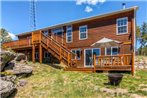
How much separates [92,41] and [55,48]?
11.5ft

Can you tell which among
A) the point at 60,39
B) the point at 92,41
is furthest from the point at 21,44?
the point at 92,41

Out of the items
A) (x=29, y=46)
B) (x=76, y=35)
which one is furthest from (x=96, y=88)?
(x=29, y=46)

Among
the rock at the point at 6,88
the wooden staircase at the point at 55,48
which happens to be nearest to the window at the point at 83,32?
the wooden staircase at the point at 55,48

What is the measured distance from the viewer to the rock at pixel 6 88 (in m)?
11.2

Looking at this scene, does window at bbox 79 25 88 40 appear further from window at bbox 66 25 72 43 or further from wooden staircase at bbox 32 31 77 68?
wooden staircase at bbox 32 31 77 68

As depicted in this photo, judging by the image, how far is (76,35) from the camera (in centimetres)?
2244

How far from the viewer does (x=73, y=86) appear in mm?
12211

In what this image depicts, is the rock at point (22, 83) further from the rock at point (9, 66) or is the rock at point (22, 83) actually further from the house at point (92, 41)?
the house at point (92, 41)

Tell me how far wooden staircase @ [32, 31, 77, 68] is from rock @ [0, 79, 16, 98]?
7.44 metres

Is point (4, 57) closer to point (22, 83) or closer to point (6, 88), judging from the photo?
point (22, 83)

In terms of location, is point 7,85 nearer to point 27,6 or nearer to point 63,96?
point 63,96

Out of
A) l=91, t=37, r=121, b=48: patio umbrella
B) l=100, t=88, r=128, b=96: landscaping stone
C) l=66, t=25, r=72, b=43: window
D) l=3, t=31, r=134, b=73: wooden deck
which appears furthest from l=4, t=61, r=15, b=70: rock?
l=66, t=25, r=72, b=43: window

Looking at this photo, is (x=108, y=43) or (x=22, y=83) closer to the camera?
(x=22, y=83)

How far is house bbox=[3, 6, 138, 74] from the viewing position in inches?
650
